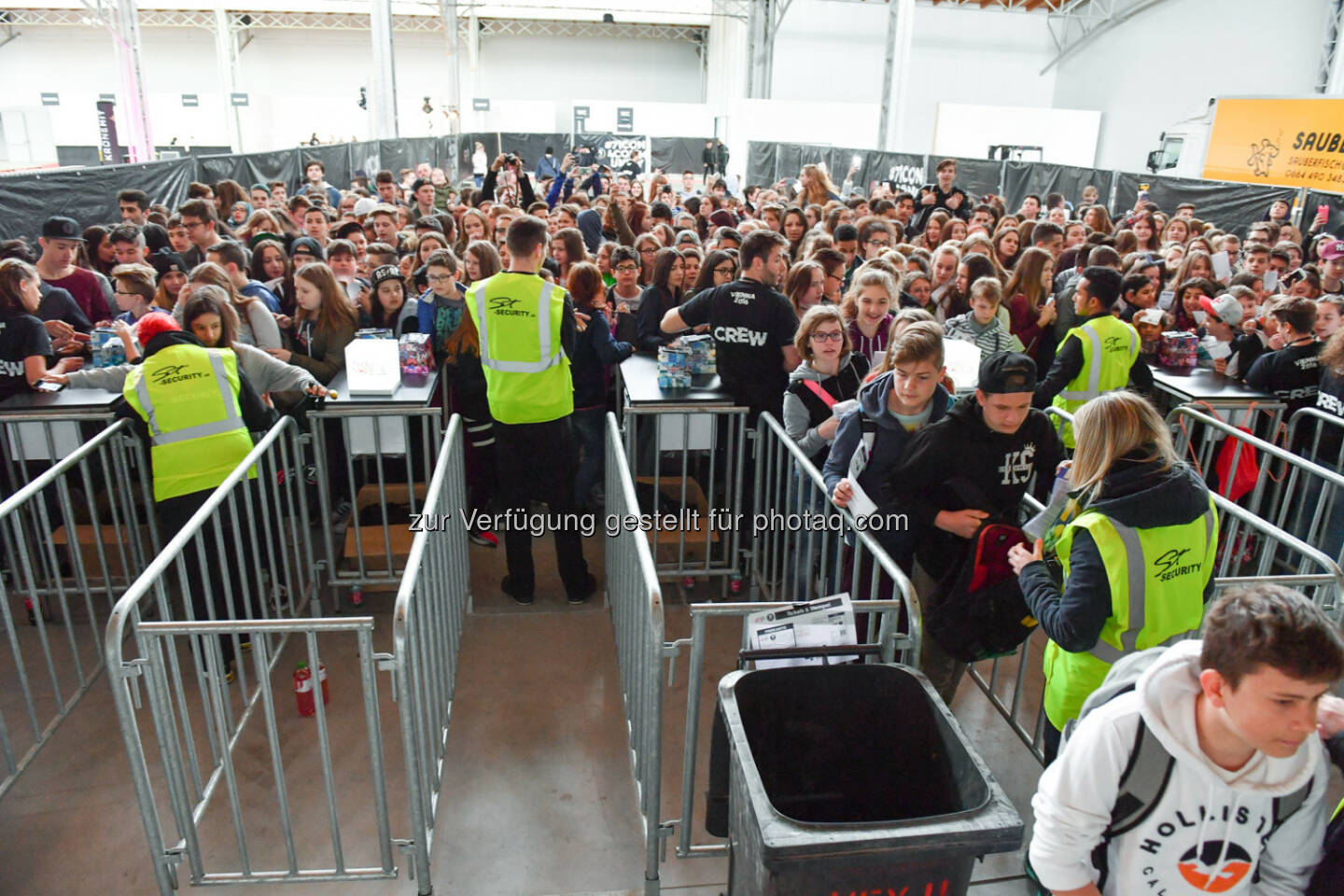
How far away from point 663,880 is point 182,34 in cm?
3623

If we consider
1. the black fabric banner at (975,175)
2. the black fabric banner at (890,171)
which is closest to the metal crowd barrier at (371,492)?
the black fabric banner at (890,171)

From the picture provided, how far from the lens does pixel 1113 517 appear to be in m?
2.47

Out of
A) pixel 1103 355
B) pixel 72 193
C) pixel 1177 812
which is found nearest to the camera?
pixel 1177 812

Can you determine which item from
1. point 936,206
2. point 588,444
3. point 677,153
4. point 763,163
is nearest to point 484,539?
point 588,444

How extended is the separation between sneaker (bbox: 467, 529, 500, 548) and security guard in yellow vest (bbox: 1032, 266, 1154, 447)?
344 centimetres

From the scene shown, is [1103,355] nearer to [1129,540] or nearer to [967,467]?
[967,467]

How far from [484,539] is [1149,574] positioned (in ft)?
13.1

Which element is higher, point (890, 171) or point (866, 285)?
point (890, 171)

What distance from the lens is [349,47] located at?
31.5 meters

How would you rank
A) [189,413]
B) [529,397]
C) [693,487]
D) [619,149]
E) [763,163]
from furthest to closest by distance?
1. [619,149]
2. [763,163]
3. [693,487]
4. [529,397]
5. [189,413]

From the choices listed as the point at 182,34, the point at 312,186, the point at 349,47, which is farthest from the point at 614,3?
the point at 312,186

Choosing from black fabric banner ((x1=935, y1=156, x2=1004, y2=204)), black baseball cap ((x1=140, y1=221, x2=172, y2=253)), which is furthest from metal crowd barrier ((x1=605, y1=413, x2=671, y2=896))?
black fabric banner ((x1=935, y1=156, x2=1004, y2=204))

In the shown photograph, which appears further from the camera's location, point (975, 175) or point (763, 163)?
point (763, 163)

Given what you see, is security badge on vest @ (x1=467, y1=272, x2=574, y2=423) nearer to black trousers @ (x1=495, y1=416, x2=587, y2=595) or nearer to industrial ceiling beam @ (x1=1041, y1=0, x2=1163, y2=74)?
black trousers @ (x1=495, y1=416, x2=587, y2=595)
